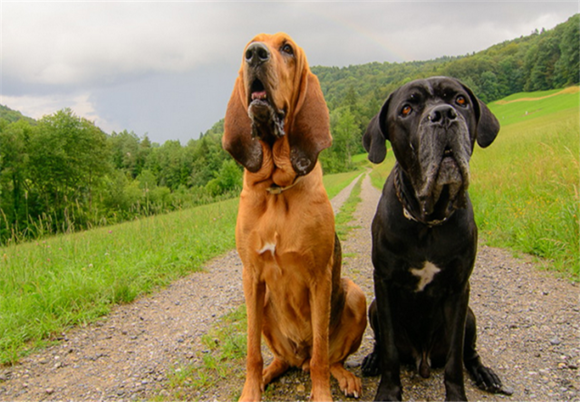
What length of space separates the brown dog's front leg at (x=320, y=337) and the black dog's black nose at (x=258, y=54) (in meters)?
1.33

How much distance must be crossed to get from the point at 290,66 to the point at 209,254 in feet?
16.0

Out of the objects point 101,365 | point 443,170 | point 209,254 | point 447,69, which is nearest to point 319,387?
point 443,170

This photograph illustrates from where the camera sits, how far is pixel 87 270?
15.8ft

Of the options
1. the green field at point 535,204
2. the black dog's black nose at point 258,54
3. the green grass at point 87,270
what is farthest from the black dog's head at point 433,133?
the green grass at point 87,270

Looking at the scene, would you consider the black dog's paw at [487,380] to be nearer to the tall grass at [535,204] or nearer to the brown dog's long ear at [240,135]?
the brown dog's long ear at [240,135]

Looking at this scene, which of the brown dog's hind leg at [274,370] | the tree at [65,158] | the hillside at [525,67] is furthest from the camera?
the hillside at [525,67]

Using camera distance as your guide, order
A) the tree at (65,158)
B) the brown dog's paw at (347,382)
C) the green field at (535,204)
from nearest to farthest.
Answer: the brown dog's paw at (347,382) < the green field at (535,204) < the tree at (65,158)

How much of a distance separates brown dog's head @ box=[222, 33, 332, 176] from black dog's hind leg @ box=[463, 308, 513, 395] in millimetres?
1496

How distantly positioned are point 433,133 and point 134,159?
3083 inches

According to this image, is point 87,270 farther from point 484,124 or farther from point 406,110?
point 484,124

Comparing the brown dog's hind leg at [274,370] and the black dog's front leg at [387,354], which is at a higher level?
the black dog's front leg at [387,354]

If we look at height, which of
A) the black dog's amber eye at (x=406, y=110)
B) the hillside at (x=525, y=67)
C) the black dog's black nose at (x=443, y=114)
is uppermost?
the hillside at (x=525, y=67)

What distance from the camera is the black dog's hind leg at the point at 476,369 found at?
229cm

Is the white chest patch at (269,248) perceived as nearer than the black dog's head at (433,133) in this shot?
No
